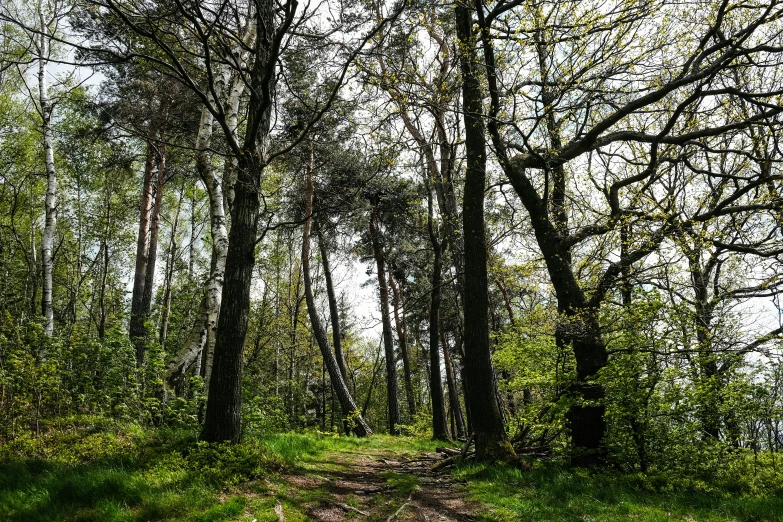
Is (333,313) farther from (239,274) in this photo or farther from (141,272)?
(239,274)

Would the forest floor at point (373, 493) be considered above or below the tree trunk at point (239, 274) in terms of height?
below

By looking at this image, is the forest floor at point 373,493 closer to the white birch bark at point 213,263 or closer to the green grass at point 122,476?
the green grass at point 122,476

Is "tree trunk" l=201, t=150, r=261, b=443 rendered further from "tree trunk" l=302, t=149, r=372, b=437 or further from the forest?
"tree trunk" l=302, t=149, r=372, b=437

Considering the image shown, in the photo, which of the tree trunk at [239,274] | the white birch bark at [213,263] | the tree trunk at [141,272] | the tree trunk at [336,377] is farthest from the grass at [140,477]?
the tree trunk at [141,272]

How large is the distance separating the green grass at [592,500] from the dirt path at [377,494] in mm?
353

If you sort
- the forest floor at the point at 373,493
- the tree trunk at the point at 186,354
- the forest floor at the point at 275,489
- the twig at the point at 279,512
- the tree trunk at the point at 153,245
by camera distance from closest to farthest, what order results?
the forest floor at the point at 275,489 → the twig at the point at 279,512 → the forest floor at the point at 373,493 → the tree trunk at the point at 186,354 → the tree trunk at the point at 153,245

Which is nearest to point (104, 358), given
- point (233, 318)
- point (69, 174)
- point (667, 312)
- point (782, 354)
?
point (233, 318)

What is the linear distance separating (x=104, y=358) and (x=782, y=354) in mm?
10421

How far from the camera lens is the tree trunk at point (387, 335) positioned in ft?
49.3

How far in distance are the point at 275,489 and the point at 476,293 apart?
4340 millimetres

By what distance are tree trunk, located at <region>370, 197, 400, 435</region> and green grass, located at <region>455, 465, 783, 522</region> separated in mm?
8410

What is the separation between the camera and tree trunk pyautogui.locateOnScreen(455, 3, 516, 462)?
6965 mm

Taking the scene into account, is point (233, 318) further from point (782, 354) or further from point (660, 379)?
point (782, 354)

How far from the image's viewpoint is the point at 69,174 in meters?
16.8
